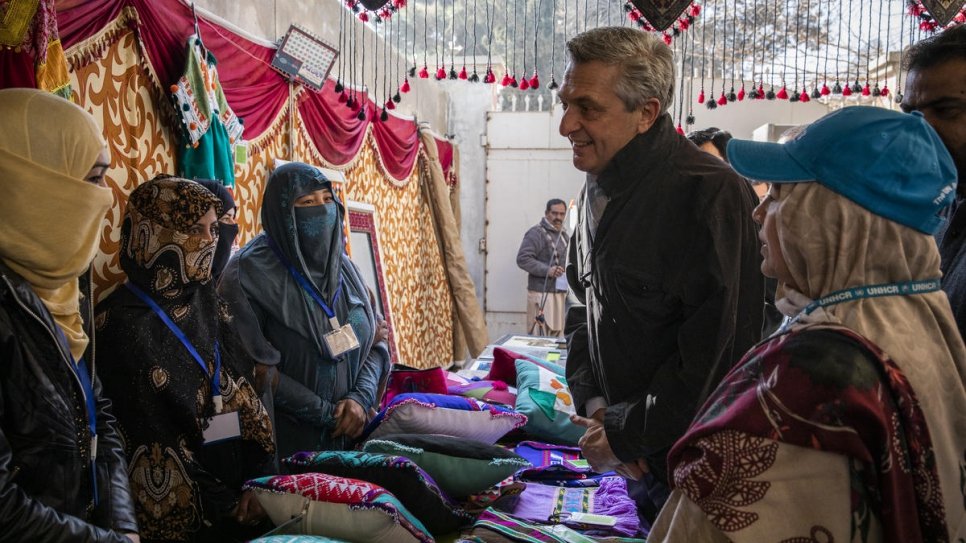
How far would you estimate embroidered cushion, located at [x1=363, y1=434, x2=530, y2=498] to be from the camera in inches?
85.5

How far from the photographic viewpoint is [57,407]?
4.32ft

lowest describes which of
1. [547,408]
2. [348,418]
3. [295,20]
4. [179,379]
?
[547,408]

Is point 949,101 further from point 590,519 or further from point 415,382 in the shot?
point 415,382

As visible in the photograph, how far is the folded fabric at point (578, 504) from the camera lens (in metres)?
2.00

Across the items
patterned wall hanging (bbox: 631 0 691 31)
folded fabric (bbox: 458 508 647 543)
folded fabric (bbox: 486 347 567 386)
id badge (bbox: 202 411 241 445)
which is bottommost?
folded fabric (bbox: 458 508 647 543)

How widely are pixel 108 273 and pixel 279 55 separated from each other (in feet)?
6.05

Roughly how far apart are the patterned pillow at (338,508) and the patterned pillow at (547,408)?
1230mm

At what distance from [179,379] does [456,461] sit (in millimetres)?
842

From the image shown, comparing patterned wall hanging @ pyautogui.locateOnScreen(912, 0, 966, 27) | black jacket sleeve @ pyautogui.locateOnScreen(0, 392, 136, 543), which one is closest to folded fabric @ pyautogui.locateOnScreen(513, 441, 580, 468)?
black jacket sleeve @ pyautogui.locateOnScreen(0, 392, 136, 543)

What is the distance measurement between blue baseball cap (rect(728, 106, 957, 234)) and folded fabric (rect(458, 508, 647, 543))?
4.01ft

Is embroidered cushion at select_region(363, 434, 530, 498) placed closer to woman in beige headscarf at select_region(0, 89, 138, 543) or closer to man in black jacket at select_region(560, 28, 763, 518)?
man in black jacket at select_region(560, 28, 763, 518)

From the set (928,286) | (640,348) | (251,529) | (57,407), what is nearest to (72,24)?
(57,407)

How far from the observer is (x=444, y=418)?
2.70 m

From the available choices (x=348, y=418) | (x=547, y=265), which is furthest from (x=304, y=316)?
(x=547, y=265)
